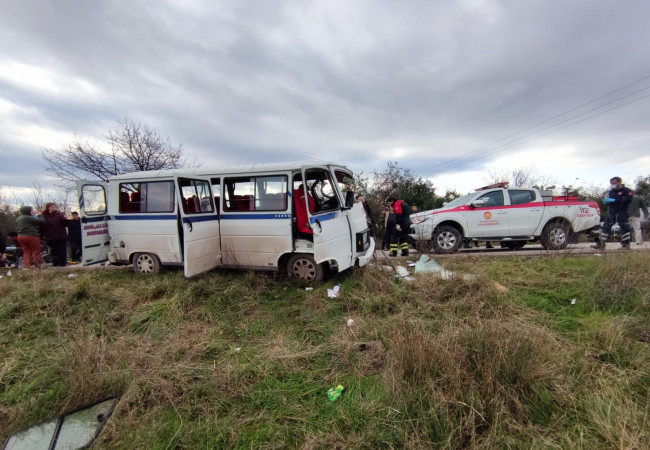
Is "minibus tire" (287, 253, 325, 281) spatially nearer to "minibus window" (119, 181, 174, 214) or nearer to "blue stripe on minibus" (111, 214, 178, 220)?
"blue stripe on minibus" (111, 214, 178, 220)

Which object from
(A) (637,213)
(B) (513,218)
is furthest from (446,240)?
(A) (637,213)

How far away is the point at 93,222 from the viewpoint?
6133 mm

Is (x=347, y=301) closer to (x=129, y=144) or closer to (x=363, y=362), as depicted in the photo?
(x=363, y=362)

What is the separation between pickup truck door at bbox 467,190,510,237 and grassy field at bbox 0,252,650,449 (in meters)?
2.73

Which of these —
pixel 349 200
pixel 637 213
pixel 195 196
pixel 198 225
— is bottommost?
pixel 637 213

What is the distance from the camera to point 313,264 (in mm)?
5344

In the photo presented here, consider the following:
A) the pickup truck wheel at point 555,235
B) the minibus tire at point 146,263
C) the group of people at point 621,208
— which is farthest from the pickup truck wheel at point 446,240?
the minibus tire at point 146,263

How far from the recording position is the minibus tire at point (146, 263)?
603 centimetres

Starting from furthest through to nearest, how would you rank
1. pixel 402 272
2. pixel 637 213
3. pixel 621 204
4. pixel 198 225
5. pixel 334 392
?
pixel 637 213 → pixel 621 204 → pixel 402 272 → pixel 198 225 → pixel 334 392

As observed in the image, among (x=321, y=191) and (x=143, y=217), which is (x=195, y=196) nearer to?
(x=143, y=217)

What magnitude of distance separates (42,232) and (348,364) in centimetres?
933

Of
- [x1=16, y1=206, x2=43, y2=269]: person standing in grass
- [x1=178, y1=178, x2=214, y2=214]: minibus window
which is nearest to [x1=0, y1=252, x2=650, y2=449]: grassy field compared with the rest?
[x1=178, y1=178, x2=214, y2=214]: minibus window

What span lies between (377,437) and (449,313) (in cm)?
236

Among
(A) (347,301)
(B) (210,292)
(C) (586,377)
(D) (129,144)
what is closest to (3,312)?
(B) (210,292)
